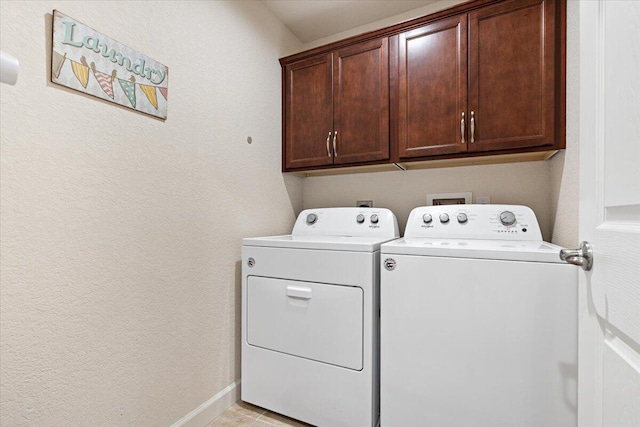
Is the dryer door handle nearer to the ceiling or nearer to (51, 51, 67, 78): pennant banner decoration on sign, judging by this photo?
(51, 51, 67, 78): pennant banner decoration on sign

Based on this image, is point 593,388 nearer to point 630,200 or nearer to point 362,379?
point 630,200

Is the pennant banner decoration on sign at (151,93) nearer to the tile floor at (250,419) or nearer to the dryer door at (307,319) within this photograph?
the dryer door at (307,319)

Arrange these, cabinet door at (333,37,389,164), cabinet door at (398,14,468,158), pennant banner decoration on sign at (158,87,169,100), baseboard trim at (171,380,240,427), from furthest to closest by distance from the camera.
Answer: cabinet door at (333,37,389,164)
cabinet door at (398,14,468,158)
baseboard trim at (171,380,240,427)
pennant banner decoration on sign at (158,87,169,100)

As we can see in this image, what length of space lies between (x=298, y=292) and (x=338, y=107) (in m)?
1.17

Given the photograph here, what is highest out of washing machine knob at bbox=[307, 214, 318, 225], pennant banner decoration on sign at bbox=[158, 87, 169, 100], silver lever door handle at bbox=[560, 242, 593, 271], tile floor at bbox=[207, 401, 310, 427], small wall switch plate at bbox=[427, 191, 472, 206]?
pennant banner decoration on sign at bbox=[158, 87, 169, 100]

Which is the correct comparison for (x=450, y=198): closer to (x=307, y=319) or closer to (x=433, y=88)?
(x=433, y=88)

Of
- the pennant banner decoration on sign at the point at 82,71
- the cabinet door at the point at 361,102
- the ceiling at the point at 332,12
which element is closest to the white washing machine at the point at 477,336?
the cabinet door at the point at 361,102

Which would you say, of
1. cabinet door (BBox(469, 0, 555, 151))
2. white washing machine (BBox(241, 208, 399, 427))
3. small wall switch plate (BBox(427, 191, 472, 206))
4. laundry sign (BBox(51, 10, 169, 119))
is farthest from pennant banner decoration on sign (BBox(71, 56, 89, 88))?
small wall switch plate (BBox(427, 191, 472, 206))

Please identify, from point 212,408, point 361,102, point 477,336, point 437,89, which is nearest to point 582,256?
A: point 477,336

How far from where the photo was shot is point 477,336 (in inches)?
46.0

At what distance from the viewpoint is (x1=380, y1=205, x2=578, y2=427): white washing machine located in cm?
107

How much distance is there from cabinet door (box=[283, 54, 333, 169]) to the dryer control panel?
0.69 metres

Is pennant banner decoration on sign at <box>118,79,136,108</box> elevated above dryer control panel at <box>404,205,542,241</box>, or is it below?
above

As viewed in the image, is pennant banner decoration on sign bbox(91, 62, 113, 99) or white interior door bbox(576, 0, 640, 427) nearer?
white interior door bbox(576, 0, 640, 427)
